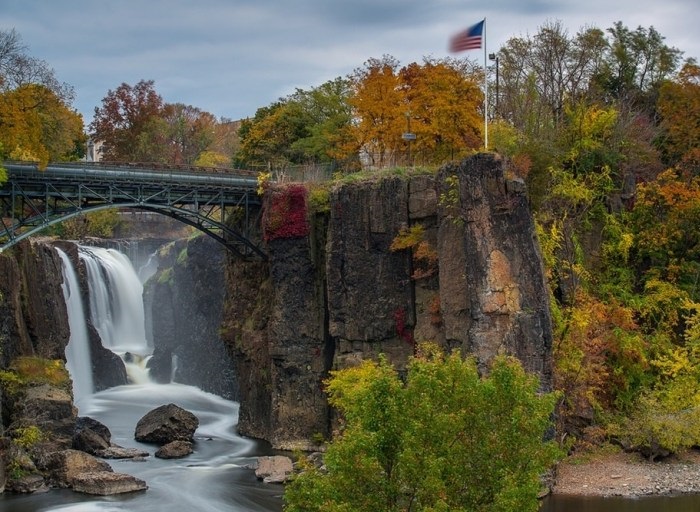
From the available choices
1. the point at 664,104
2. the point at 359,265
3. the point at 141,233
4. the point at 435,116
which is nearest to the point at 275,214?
the point at 359,265

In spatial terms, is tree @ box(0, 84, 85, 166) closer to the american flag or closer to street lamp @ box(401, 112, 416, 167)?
street lamp @ box(401, 112, 416, 167)

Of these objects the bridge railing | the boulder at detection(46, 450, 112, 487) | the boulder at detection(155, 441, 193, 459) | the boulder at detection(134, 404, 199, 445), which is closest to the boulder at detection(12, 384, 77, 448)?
the boulder at detection(46, 450, 112, 487)

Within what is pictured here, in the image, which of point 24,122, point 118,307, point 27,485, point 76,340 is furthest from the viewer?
point 118,307

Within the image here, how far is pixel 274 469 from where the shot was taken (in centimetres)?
4228

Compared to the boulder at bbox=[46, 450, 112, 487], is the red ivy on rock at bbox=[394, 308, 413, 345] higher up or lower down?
higher up

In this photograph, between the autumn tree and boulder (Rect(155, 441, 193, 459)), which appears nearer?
boulder (Rect(155, 441, 193, 459))

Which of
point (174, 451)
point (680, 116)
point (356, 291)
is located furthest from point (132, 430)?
point (680, 116)

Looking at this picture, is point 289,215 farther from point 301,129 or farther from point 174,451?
point 301,129

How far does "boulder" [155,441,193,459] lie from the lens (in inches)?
1801

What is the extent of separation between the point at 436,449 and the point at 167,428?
28.3 meters

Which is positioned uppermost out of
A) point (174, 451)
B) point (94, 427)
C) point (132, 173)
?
point (132, 173)

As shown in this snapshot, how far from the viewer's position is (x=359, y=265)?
151 ft

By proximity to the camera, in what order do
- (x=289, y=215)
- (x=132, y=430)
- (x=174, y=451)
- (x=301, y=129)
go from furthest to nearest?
(x=301, y=129), (x=132, y=430), (x=289, y=215), (x=174, y=451)

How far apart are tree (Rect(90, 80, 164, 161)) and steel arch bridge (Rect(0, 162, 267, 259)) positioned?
131 feet
